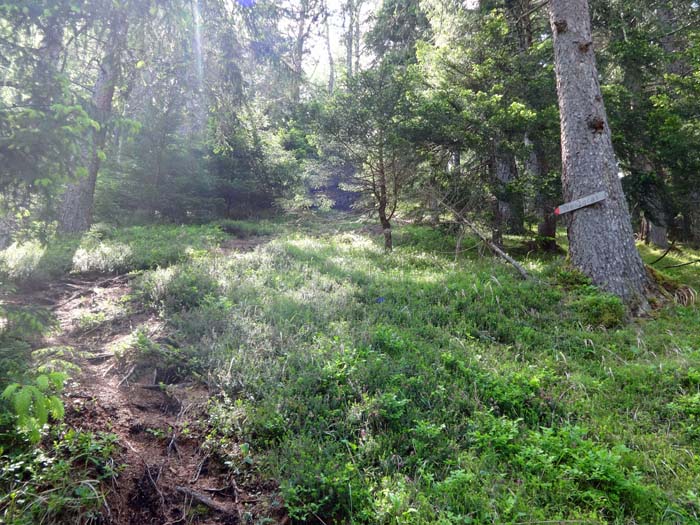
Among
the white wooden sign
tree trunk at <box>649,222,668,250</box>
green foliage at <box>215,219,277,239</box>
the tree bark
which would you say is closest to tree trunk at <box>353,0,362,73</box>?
green foliage at <box>215,219,277,239</box>

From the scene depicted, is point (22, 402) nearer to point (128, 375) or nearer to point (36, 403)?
point (36, 403)

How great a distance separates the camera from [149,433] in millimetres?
3361

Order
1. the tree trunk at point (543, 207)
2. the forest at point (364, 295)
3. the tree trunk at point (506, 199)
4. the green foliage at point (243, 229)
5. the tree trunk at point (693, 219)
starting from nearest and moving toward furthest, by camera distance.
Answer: the forest at point (364, 295), the tree trunk at point (543, 207), the tree trunk at point (506, 199), the tree trunk at point (693, 219), the green foliage at point (243, 229)

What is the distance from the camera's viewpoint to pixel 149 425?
3.46 m

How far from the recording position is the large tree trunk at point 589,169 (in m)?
6.56

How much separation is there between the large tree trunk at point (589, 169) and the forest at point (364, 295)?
4cm

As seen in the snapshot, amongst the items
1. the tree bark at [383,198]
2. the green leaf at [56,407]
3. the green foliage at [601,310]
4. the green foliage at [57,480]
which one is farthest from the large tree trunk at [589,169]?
the green leaf at [56,407]

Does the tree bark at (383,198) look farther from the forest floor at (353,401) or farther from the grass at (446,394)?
the grass at (446,394)

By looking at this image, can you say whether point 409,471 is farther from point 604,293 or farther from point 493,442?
point 604,293

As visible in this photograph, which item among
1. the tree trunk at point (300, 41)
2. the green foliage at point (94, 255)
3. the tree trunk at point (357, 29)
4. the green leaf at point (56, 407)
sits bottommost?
the green leaf at point (56, 407)

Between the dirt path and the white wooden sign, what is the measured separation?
6.58 m

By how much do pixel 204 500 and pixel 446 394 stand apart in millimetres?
2298

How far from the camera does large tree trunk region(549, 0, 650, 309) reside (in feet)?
21.5

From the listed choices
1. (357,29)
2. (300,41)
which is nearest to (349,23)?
(357,29)
